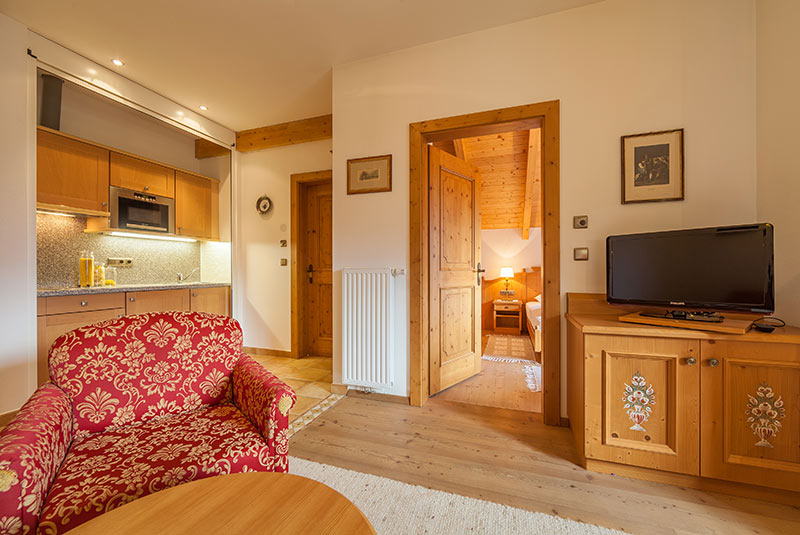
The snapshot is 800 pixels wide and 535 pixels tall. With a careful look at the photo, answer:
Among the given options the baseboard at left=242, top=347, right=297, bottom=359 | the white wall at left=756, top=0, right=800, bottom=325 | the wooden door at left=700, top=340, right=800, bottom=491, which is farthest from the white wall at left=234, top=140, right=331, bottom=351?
the wooden door at left=700, top=340, right=800, bottom=491

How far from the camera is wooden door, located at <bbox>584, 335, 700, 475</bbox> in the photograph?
1.56m

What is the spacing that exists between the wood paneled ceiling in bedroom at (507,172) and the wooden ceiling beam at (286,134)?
→ 135cm

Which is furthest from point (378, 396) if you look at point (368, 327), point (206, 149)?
point (206, 149)

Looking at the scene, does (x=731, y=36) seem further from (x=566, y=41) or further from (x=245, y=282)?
(x=245, y=282)

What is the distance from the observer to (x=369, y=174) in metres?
2.75

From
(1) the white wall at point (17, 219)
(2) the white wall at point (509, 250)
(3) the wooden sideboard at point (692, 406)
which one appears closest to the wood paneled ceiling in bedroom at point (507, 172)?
(2) the white wall at point (509, 250)

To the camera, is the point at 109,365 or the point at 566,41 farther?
the point at 566,41

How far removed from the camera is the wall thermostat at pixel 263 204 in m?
4.07

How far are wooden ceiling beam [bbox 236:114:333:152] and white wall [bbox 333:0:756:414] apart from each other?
1.14m

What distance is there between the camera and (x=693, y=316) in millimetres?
1664

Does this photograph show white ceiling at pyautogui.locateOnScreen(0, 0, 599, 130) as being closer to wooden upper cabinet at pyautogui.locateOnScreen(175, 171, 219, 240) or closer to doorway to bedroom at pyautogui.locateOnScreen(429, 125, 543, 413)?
doorway to bedroom at pyautogui.locateOnScreen(429, 125, 543, 413)

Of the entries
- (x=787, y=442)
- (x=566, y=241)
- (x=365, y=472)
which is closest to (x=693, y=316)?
(x=787, y=442)

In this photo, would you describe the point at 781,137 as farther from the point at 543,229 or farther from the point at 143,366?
the point at 143,366

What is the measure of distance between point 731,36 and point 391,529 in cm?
323
